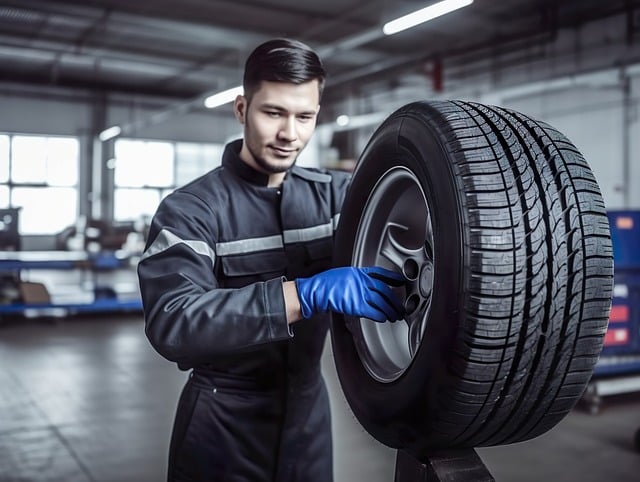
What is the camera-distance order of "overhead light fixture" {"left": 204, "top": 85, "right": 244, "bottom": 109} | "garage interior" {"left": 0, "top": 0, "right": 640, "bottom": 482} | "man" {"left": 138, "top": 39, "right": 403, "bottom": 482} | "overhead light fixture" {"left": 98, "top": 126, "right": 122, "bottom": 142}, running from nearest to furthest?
1. "man" {"left": 138, "top": 39, "right": 403, "bottom": 482}
2. "garage interior" {"left": 0, "top": 0, "right": 640, "bottom": 482}
3. "overhead light fixture" {"left": 204, "top": 85, "right": 244, "bottom": 109}
4. "overhead light fixture" {"left": 98, "top": 126, "right": 122, "bottom": 142}

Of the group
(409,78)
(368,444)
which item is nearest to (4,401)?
(368,444)

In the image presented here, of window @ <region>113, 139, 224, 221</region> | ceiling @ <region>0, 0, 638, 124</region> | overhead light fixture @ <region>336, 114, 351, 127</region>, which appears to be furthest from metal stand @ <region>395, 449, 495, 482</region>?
window @ <region>113, 139, 224, 221</region>

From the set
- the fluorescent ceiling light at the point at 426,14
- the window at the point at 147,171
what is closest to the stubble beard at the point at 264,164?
the fluorescent ceiling light at the point at 426,14

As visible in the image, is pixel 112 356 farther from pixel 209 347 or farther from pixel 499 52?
pixel 499 52

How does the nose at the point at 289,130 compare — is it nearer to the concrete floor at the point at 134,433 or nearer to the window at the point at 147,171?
the concrete floor at the point at 134,433

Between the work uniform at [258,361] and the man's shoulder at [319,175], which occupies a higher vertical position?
the man's shoulder at [319,175]

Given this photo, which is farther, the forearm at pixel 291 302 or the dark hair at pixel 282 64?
Result: the dark hair at pixel 282 64

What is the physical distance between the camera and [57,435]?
11.5 ft

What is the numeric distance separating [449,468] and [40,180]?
13.9 m

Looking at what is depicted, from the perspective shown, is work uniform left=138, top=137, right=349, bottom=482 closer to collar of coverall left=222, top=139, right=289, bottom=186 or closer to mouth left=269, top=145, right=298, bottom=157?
collar of coverall left=222, top=139, right=289, bottom=186

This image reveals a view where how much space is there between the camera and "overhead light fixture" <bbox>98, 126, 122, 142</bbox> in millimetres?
13205

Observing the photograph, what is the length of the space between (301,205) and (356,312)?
1.55ft

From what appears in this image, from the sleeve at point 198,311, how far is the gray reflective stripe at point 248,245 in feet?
0.73

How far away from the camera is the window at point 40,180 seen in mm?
13102
